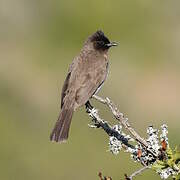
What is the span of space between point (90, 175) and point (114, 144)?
703 centimetres

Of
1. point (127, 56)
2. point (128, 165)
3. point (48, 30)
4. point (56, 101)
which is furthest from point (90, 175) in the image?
point (48, 30)

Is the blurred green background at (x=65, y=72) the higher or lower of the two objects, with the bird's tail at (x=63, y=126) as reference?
higher

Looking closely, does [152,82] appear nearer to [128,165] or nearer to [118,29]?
[118,29]

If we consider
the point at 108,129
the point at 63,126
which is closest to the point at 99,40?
the point at 63,126

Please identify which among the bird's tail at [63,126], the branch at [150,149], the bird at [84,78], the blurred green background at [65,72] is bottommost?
the branch at [150,149]

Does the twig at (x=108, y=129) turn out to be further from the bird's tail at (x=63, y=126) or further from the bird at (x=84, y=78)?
the bird at (x=84, y=78)

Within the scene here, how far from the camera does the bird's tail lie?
6238mm

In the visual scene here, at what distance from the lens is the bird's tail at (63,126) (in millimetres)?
6238

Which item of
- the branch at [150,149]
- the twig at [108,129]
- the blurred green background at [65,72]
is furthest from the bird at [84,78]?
the blurred green background at [65,72]

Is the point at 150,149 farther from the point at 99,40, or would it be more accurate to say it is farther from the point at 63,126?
the point at 99,40

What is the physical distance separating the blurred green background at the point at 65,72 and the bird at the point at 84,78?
3699 mm

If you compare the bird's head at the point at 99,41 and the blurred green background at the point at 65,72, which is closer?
the bird's head at the point at 99,41

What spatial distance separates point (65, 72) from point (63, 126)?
996cm

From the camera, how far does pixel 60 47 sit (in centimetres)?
1914
